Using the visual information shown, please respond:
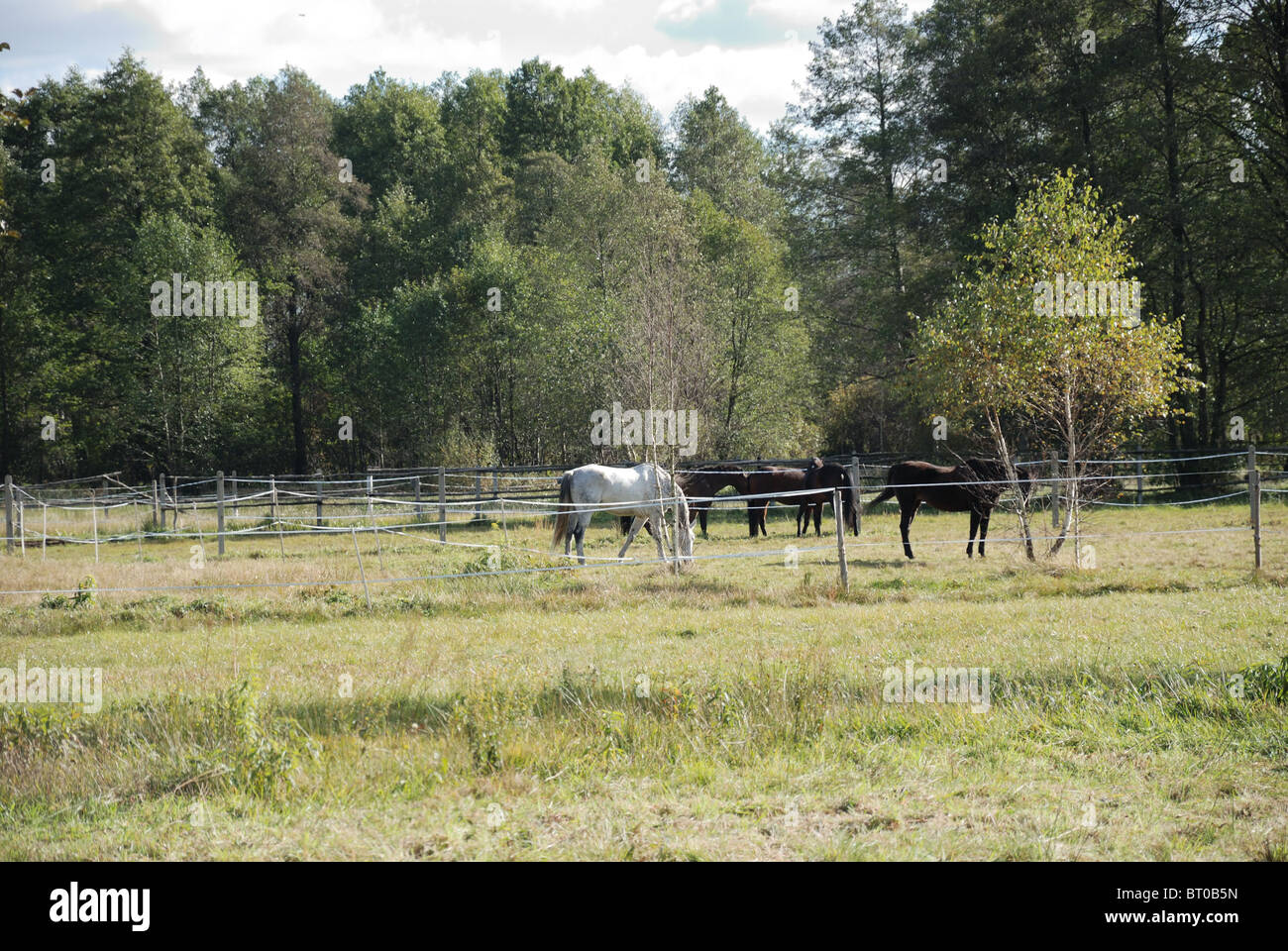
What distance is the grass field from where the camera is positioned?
4.13 m

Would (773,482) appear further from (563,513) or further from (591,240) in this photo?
(591,240)

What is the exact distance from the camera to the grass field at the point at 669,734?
4.13m

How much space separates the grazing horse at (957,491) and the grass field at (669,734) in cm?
453

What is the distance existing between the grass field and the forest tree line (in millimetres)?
10211

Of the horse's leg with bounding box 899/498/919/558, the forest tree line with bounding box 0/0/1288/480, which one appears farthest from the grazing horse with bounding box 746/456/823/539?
the horse's leg with bounding box 899/498/919/558

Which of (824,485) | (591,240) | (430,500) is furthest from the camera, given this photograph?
(591,240)

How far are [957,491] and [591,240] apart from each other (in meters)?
21.2

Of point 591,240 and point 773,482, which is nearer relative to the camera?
point 773,482

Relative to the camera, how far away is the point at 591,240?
1313 inches

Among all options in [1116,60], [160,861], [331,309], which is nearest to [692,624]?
[160,861]

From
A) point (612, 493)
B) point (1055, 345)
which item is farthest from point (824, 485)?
point (1055, 345)

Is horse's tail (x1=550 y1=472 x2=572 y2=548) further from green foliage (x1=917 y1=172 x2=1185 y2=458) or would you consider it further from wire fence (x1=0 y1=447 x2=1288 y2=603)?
green foliage (x1=917 y1=172 x2=1185 y2=458)

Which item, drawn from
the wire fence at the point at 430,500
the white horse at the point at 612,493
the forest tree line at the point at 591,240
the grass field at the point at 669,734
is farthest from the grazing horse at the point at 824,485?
the grass field at the point at 669,734

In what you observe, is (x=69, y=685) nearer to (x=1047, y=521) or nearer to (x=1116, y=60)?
(x=1047, y=521)
